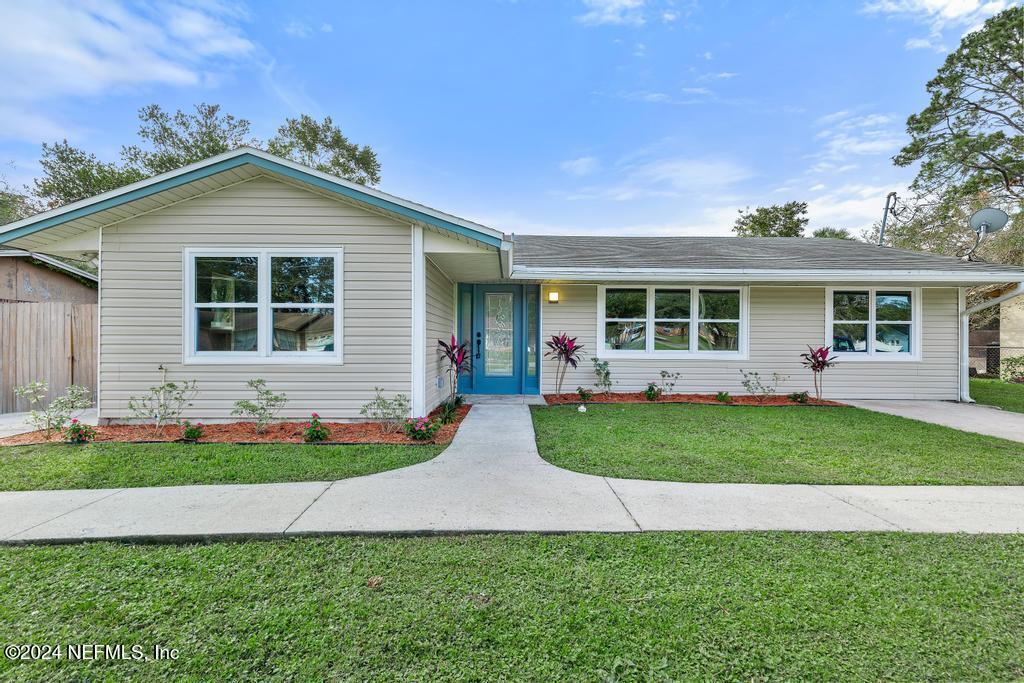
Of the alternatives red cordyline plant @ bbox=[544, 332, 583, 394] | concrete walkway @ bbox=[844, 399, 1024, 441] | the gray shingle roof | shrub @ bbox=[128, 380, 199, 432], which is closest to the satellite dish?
the gray shingle roof

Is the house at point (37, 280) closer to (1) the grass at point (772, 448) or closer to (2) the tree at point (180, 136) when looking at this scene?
(1) the grass at point (772, 448)

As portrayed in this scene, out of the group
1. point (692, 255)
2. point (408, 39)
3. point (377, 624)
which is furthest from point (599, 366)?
point (408, 39)

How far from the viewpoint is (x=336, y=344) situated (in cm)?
580

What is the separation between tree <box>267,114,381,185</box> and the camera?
22.1 m

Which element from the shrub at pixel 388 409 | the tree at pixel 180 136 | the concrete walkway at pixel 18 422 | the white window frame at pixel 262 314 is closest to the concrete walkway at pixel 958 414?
the shrub at pixel 388 409

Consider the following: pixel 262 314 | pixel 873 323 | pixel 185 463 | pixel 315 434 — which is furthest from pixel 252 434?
pixel 873 323

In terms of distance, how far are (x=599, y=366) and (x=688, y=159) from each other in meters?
9.70

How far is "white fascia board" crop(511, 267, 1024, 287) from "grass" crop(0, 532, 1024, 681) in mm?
5756

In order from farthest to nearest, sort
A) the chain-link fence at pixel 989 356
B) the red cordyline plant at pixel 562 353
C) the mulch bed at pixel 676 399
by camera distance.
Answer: the chain-link fence at pixel 989 356, the red cordyline plant at pixel 562 353, the mulch bed at pixel 676 399

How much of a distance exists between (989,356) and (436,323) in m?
19.6

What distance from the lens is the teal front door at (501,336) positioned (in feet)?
28.4

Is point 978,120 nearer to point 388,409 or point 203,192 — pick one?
point 388,409

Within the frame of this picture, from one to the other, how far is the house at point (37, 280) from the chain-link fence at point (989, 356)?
84.5ft

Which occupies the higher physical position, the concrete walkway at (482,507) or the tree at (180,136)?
the tree at (180,136)
